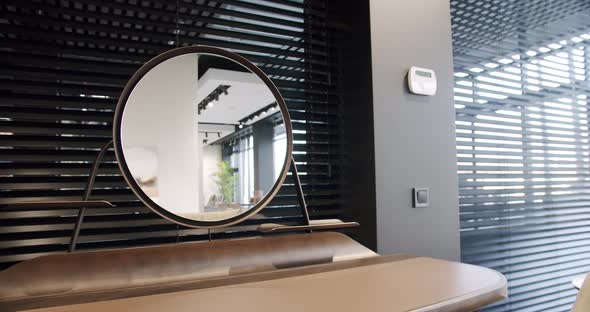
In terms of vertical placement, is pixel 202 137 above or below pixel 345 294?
above

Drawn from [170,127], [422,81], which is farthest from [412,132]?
[170,127]

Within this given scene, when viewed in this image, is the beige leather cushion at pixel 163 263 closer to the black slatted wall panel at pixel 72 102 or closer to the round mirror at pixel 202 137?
the round mirror at pixel 202 137

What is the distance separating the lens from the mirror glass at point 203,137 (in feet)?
4.13

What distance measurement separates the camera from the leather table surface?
856mm

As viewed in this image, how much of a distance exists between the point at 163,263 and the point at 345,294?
1.72ft

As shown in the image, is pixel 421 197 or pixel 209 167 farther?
pixel 421 197

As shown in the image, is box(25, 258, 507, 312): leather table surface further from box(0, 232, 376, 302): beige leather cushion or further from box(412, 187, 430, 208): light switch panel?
box(412, 187, 430, 208): light switch panel

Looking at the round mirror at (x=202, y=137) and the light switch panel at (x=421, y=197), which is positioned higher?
the round mirror at (x=202, y=137)

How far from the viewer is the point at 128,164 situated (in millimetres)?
1225

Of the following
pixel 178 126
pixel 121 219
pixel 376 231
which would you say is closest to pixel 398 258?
pixel 376 231

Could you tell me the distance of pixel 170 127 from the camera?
1.31 metres

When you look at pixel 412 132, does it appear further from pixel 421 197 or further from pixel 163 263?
pixel 163 263

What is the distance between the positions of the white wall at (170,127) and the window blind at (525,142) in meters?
1.70

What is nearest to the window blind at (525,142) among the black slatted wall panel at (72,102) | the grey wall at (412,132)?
the grey wall at (412,132)
